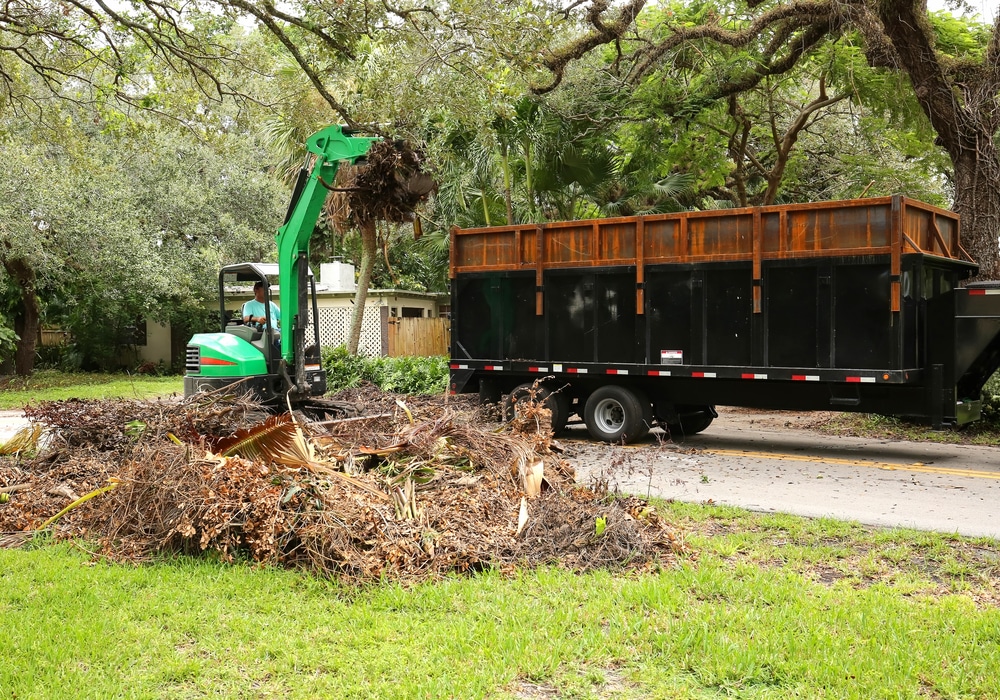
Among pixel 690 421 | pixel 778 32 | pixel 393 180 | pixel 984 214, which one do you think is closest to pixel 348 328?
pixel 690 421

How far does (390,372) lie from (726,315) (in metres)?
8.71

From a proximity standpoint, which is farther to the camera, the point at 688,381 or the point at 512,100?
A: the point at 512,100

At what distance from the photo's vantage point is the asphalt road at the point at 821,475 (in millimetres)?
8312

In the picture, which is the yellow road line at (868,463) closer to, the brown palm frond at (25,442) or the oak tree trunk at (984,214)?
the oak tree trunk at (984,214)

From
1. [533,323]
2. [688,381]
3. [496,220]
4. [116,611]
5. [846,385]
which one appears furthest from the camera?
[496,220]

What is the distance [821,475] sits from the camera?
10414mm

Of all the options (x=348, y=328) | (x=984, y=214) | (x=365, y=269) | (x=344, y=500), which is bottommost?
(x=344, y=500)

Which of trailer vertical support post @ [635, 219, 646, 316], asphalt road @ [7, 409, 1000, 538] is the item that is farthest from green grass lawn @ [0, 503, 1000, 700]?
trailer vertical support post @ [635, 219, 646, 316]

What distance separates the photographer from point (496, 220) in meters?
23.1

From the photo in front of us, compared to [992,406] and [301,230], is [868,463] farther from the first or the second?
[301,230]

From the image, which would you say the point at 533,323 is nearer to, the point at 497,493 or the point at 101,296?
the point at 497,493

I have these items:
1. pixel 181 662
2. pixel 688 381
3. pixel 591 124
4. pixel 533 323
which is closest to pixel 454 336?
pixel 533 323

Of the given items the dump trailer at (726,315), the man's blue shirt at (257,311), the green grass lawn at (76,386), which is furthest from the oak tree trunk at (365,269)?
the man's blue shirt at (257,311)

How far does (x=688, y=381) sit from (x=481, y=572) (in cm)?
760
